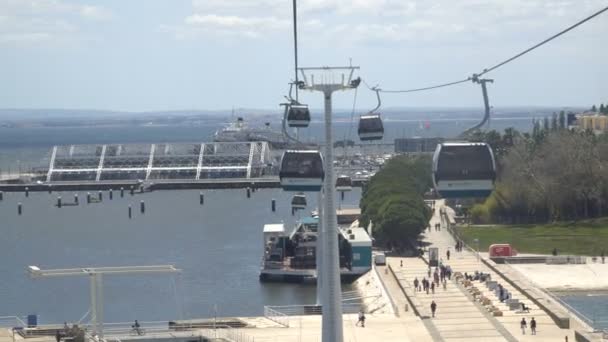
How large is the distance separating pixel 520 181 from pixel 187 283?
16.8 m

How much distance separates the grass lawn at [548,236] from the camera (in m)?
→ 42.8

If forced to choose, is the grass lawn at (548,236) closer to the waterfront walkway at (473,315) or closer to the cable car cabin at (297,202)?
the waterfront walkway at (473,315)

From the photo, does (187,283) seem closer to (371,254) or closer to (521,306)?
(371,254)

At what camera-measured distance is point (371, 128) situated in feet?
62.6

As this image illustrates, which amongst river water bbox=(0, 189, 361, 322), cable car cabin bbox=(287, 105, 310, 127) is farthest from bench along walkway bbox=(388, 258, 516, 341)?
cable car cabin bbox=(287, 105, 310, 127)

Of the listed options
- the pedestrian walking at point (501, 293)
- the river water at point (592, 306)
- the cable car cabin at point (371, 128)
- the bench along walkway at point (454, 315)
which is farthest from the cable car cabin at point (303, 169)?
the pedestrian walking at point (501, 293)

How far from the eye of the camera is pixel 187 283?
40.8 m

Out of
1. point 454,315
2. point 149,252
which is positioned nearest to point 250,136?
point 149,252

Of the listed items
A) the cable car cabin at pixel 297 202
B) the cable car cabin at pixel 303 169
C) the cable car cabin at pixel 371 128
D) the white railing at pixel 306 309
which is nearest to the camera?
the cable car cabin at pixel 303 169

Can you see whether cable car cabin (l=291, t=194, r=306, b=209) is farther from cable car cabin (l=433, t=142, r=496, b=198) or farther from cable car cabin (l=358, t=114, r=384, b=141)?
cable car cabin (l=433, t=142, r=496, b=198)

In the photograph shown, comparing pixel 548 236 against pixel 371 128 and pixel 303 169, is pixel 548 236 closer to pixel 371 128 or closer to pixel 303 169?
pixel 371 128

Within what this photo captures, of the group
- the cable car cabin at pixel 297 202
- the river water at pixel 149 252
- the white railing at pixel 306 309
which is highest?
the cable car cabin at pixel 297 202

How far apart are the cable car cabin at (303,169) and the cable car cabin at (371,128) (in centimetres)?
126

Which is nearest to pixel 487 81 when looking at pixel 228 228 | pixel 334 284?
pixel 334 284
